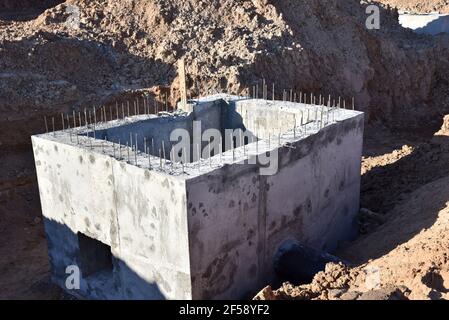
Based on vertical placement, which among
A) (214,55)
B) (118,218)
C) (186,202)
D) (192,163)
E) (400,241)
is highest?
(214,55)

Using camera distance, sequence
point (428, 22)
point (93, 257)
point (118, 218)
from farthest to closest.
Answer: point (428, 22) < point (93, 257) < point (118, 218)

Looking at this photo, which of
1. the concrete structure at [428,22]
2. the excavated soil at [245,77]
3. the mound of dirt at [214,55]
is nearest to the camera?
the excavated soil at [245,77]

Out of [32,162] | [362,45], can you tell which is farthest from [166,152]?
[362,45]

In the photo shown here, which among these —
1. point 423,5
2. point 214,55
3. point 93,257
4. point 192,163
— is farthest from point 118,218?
point 423,5

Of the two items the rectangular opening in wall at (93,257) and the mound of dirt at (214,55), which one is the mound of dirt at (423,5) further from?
the rectangular opening in wall at (93,257)

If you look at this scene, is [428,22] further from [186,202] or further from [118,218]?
[186,202]

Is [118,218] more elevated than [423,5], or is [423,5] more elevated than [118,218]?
[423,5]

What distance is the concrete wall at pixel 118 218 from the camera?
20.1ft

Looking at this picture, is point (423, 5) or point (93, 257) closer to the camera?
point (93, 257)

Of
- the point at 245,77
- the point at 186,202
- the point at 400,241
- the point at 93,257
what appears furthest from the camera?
the point at 245,77

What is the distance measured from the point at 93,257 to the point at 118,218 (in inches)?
60.4

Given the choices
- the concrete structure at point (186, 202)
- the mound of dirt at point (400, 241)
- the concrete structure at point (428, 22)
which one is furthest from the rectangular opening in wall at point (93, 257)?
the concrete structure at point (428, 22)

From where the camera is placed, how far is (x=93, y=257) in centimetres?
788

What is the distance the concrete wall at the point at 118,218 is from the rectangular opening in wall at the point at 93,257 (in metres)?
0.11
